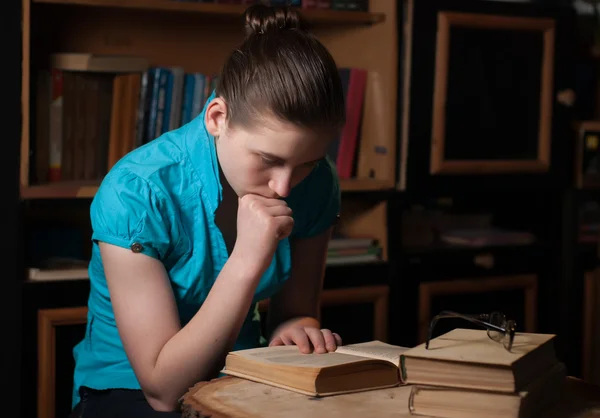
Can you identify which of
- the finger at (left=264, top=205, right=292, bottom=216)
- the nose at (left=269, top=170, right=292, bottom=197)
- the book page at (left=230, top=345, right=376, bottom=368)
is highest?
the nose at (left=269, top=170, right=292, bottom=197)

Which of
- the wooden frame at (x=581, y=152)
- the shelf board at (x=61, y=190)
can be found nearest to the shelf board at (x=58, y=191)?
the shelf board at (x=61, y=190)

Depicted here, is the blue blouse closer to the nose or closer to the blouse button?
the blouse button

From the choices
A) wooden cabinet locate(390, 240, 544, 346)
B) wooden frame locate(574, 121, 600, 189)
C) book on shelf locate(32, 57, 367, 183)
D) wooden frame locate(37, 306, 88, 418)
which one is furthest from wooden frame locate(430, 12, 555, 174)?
wooden frame locate(37, 306, 88, 418)

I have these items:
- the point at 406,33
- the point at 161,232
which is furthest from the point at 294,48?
the point at 406,33

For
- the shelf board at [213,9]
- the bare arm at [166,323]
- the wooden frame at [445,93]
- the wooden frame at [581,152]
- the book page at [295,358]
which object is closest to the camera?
the book page at [295,358]

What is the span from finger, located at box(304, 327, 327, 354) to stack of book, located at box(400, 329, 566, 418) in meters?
0.21

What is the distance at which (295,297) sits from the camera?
Result: 4.93ft

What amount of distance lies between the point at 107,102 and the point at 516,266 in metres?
1.32

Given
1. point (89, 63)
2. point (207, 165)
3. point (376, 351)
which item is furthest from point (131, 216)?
point (89, 63)

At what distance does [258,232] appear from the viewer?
3.99 feet

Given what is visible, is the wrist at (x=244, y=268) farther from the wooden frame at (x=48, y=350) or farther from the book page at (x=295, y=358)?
the wooden frame at (x=48, y=350)

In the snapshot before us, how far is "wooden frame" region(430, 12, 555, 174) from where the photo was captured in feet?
7.86

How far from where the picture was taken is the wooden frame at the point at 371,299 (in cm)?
230

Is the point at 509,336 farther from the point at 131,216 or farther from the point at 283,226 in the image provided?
the point at 131,216
